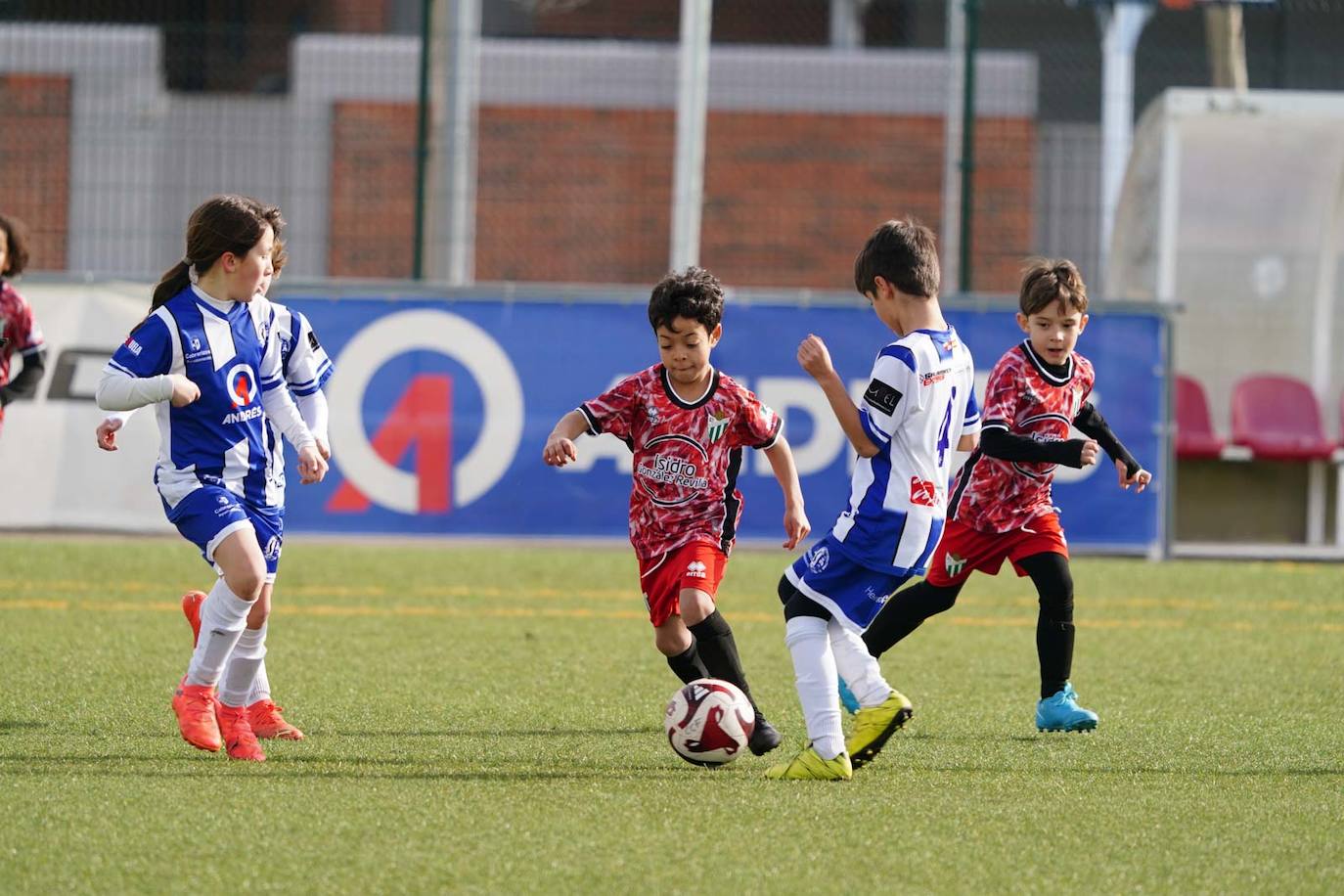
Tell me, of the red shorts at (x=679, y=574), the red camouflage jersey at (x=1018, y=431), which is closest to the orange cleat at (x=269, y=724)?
the red shorts at (x=679, y=574)

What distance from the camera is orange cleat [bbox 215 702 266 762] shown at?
495cm

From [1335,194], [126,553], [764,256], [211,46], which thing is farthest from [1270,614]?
[211,46]

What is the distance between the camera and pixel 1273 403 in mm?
12703

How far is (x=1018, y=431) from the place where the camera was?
5.89 meters

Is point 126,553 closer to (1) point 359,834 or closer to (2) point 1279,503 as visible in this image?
(1) point 359,834

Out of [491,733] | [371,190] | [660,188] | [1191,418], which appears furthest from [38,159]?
[491,733]

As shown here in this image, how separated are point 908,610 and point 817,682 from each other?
1.24 m

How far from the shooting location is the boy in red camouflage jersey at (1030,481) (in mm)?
5789

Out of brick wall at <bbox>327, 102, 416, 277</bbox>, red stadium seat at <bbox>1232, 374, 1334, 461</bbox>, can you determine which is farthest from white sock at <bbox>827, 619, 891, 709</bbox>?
brick wall at <bbox>327, 102, 416, 277</bbox>

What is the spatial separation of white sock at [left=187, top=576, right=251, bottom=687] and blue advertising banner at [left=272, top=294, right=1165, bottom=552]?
212 inches

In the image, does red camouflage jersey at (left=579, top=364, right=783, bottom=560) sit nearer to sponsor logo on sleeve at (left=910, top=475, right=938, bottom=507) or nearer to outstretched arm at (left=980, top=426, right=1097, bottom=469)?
sponsor logo on sleeve at (left=910, top=475, right=938, bottom=507)

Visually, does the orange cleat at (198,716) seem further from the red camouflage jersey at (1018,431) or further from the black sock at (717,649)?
the red camouflage jersey at (1018,431)

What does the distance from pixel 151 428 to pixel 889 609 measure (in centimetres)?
577

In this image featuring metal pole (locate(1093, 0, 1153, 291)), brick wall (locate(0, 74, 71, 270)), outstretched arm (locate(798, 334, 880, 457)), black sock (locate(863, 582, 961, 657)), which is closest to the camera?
outstretched arm (locate(798, 334, 880, 457))
